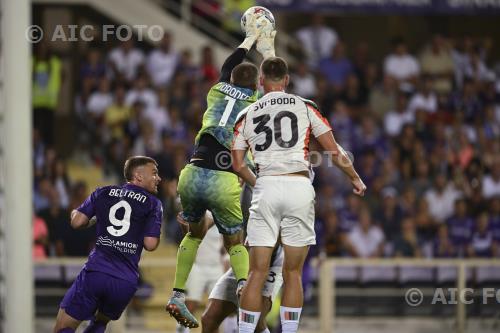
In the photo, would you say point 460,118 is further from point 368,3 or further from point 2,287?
point 2,287

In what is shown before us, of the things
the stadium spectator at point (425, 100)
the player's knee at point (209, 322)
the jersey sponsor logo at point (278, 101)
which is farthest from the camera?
the stadium spectator at point (425, 100)

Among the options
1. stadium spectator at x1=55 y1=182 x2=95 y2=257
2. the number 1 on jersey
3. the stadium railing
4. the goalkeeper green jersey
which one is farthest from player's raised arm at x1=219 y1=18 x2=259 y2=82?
stadium spectator at x1=55 y1=182 x2=95 y2=257

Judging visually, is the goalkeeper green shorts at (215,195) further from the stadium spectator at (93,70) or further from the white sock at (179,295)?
the stadium spectator at (93,70)

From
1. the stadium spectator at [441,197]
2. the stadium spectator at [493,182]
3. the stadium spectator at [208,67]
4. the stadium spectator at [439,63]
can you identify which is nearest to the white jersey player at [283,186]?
the stadium spectator at [441,197]

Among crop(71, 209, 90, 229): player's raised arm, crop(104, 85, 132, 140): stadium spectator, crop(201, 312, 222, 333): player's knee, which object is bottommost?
crop(201, 312, 222, 333): player's knee

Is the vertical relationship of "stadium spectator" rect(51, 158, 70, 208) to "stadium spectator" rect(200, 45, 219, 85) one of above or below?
below

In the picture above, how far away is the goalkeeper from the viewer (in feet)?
35.6

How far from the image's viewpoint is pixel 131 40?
21.0 metres

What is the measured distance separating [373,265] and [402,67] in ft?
18.1

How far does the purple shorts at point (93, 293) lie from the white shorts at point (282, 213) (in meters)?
1.17

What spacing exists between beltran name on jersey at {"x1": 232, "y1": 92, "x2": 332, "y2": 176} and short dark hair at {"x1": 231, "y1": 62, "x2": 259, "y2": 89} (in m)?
0.65

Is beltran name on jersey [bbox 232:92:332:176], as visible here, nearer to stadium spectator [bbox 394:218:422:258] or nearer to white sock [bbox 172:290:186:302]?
white sock [bbox 172:290:186:302]

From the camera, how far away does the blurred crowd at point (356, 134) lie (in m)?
18.3

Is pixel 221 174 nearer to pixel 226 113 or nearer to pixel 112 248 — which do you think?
pixel 226 113
